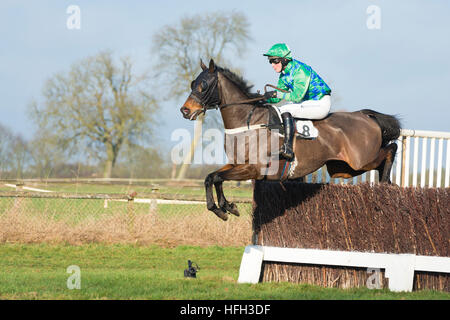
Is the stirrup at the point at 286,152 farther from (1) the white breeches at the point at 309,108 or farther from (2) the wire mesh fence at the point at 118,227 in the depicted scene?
(2) the wire mesh fence at the point at 118,227

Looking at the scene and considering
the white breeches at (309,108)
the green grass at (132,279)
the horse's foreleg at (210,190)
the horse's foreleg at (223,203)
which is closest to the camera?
the green grass at (132,279)

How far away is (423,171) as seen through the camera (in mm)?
7234

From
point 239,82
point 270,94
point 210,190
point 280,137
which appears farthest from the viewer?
point 239,82

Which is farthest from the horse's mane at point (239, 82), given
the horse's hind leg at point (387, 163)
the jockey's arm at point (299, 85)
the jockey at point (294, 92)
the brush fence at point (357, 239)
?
the horse's hind leg at point (387, 163)

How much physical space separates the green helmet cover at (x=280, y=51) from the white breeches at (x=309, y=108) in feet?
1.89

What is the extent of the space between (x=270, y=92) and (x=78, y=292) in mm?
3050

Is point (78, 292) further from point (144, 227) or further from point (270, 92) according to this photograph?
point (144, 227)

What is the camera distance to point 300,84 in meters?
6.25

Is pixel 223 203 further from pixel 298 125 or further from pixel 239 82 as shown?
pixel 239 82

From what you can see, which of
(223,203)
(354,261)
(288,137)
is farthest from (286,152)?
(354,261)

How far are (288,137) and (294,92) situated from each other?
55 centimetres

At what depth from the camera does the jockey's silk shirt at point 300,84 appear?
625cm

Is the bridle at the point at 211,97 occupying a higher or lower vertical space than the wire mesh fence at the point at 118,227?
higher
